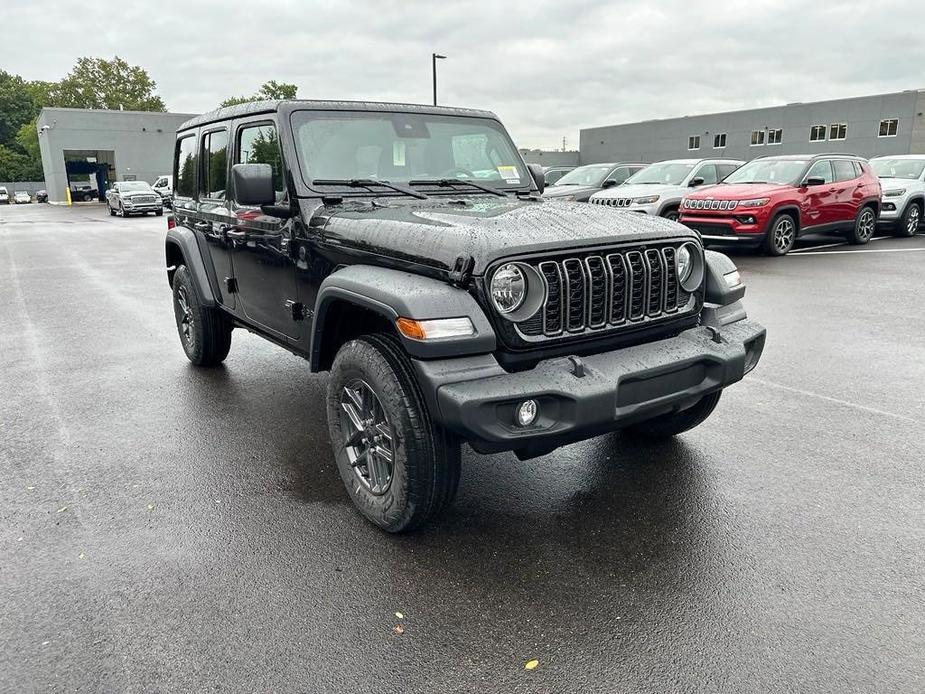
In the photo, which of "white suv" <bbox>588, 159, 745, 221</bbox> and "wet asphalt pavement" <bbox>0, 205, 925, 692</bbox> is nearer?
"wet asphalt pavement" <bbox>0, 205, 925, 692</bbox>

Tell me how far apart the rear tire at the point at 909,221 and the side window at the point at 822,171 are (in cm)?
389

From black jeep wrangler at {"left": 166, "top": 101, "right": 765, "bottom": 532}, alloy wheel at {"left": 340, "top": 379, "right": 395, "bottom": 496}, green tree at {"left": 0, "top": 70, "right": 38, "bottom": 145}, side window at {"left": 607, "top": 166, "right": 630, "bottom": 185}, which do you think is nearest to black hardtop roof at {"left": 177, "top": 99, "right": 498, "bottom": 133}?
black jeep wrangler at {"left": 166, "top": 101, "right": 765, "bottom": 532}

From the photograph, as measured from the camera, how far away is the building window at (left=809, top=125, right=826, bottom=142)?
4625 cm

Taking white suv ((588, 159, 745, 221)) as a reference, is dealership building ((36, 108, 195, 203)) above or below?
above

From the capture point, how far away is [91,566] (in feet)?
9.93

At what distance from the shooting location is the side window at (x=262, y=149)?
157 inches

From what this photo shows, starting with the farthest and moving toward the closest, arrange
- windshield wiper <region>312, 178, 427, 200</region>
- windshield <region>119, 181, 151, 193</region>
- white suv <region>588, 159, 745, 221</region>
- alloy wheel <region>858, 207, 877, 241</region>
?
windshield <region>119, 181, 151, 193</region>, alloy wheel <region>858, 207, 877, 241</region>, white suv <region>588, 159, 745, 221</region>, windshield wiper <region>312, 178, 427, 200</region>

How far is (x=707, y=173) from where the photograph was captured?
14625 mm

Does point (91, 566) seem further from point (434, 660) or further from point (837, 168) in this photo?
point (837, 168)

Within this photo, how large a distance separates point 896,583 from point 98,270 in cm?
1321

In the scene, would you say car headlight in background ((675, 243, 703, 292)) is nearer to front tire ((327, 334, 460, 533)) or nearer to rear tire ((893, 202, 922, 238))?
front tire ((327, 334, 460, 533))

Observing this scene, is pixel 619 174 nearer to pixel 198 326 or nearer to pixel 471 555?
pixel 198 326

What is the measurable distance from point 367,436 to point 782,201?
35.4 feet

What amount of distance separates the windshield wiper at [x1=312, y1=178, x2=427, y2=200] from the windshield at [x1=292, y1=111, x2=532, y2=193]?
19 mm
